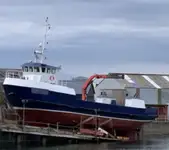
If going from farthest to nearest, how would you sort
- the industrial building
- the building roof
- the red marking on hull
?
the building roof → the industrial building → the red marking on hull

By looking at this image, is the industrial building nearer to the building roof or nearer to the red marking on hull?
the building roof

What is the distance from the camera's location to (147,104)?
6800cm

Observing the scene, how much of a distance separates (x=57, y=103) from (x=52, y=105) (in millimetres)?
496

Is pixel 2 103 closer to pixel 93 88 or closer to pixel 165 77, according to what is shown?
pixel 93 88

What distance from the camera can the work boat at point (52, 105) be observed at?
43562mm

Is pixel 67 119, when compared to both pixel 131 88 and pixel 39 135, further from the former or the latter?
pixel 131 88

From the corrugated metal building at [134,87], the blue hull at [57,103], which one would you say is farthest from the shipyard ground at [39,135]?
the corrugated metal building at [134,87]

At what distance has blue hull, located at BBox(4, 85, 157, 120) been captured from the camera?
1710 inches

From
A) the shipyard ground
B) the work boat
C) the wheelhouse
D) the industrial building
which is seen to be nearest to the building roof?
the industrial building

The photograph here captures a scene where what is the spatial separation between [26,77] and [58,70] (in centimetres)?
310

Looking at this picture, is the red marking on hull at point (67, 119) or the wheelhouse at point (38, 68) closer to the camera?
the red marking on hull at point (67, 119)

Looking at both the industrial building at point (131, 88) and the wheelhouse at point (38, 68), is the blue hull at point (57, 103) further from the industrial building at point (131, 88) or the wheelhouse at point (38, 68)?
the industrial building at point (131, 88)

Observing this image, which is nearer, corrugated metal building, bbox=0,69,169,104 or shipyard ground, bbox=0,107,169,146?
shipyard ground, bbox=0,107,169,146

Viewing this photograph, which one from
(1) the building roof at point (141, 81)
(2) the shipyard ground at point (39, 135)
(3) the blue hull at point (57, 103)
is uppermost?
(1) the building roof at point (141, 81)
